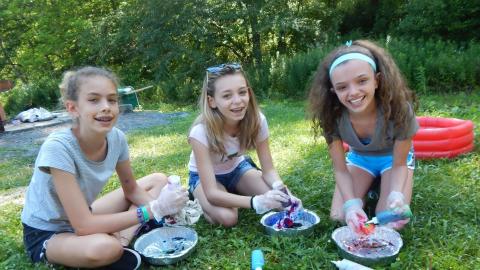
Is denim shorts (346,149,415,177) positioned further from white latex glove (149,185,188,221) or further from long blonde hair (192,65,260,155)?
white latex glove (149,185,188,221)

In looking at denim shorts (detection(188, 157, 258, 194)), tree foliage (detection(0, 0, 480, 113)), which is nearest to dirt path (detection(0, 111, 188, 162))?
tree foliage (detection(0, 0, 480, 113))

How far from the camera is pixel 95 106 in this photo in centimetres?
211

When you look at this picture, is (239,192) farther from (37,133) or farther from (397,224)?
(37,133)

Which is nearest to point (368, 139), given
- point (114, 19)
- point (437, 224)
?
point (437, 224)

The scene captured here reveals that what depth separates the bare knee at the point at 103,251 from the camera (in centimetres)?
202

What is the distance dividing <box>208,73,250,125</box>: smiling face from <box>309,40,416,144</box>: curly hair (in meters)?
0.42

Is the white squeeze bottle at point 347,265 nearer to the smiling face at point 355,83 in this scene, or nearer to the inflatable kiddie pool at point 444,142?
the smiling face at point 355,83

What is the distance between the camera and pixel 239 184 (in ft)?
9.72

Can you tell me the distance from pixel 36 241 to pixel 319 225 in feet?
5.01

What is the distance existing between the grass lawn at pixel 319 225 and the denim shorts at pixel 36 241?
0.18 feet

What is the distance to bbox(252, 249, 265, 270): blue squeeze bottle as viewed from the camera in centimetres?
203

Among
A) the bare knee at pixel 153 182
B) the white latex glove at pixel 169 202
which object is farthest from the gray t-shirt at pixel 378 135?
the bare knee at pixel 153 182

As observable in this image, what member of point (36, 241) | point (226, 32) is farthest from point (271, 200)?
point (226, 32)

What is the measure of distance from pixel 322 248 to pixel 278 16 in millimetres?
9864
